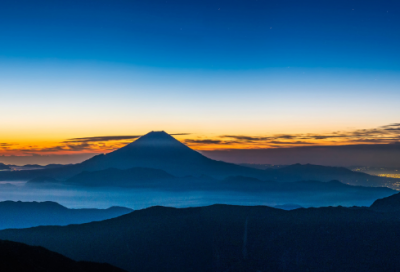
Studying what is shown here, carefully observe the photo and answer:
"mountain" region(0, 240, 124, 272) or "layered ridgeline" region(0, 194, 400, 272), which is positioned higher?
"mountain" region(0, 240, 124, 272)

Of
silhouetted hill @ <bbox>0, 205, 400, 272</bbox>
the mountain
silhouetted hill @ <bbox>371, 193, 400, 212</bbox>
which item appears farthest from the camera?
silhouetted hill @ <bbox>371, 193, 400, 212</bbox>

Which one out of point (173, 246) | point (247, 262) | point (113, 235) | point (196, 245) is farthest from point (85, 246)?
point (247, 262)

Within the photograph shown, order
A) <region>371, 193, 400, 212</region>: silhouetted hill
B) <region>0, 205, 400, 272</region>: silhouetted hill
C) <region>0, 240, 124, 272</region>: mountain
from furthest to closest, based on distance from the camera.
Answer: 1. <region>371, 193, 400, 212</region>: silhouetted hill
2. <region>0, 205, 400, 272</region>: silhouetted hill
3. <region>0, 240, 124, 272</region>: mountain

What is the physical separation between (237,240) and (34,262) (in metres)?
90.5

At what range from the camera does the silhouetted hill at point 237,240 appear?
128 m

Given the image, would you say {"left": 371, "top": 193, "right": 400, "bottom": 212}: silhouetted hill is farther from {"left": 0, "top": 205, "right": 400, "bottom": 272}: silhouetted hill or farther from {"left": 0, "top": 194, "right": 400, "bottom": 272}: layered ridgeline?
{"left": 0, "top": 194, "right": 400, "bottom": 272}: layered ridgeline

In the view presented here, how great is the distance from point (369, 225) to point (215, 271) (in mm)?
71237

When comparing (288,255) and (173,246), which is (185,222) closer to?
(173,246)

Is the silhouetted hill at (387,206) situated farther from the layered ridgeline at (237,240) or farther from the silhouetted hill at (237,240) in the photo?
the layered ridgeline at (237,240)

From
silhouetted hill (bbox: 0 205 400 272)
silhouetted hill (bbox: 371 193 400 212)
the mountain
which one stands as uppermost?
the mountain

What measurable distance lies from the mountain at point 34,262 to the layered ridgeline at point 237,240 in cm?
4412

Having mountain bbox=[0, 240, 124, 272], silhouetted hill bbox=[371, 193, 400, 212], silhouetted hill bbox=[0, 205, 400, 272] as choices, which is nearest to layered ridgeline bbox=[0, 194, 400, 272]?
silhouetted hill bbox=[0, 205, 400, 272]

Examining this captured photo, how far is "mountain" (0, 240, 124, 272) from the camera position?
64250 mm

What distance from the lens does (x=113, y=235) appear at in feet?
492
